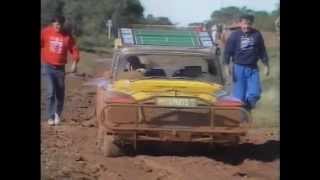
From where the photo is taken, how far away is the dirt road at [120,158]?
7.21 meters

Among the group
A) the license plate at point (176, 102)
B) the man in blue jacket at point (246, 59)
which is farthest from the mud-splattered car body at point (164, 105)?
the man in blue jacket at point (246, 59)

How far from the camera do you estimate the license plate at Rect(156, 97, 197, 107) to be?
7148 millimetres

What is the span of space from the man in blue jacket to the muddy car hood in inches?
9.9

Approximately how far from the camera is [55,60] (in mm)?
7238

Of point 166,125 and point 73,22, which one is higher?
point 73,22

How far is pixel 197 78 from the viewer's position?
724 centimetres

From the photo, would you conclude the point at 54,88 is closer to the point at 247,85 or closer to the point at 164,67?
the point at 164,67

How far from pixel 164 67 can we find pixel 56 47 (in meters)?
0.90
